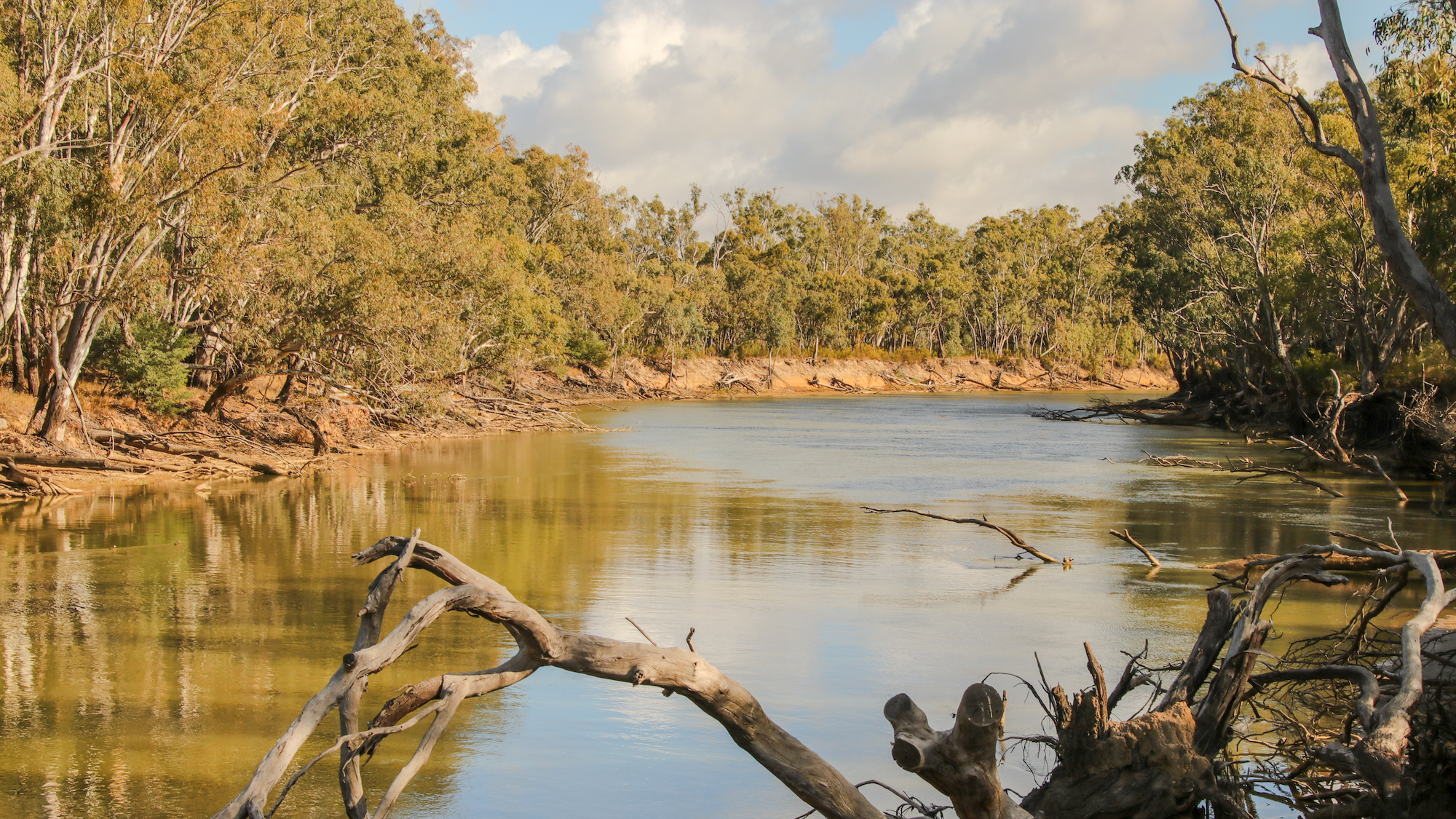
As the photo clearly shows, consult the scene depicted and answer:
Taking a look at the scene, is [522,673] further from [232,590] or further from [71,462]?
[71,462]

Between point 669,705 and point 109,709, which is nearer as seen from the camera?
point 109,709

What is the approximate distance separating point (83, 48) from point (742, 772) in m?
17.5

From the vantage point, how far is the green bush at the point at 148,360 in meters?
21.5

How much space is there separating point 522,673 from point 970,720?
1.53m

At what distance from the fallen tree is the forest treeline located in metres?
9.34

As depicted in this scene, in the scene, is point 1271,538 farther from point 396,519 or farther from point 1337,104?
point 1337,104

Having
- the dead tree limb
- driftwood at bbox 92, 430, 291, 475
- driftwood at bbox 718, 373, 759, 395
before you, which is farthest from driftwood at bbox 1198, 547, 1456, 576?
driftwood at bbox 718, 373, 759, 395

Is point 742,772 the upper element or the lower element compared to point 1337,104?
lower

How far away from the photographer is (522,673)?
13.0ft

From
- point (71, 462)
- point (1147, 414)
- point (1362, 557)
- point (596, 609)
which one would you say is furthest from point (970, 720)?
point (1147, 414)

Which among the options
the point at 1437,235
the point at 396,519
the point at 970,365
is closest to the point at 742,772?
the point at 396,519

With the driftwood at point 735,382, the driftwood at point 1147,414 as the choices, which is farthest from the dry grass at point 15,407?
the driftwood at point 735,382

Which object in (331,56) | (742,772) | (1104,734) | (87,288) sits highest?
(331,56)

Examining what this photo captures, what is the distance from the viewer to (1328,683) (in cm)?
716
